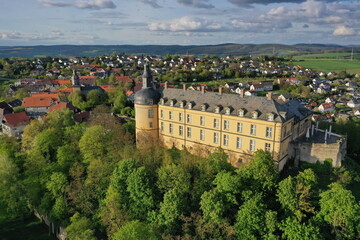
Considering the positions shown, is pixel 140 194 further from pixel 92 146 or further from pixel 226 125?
pixel 226 125

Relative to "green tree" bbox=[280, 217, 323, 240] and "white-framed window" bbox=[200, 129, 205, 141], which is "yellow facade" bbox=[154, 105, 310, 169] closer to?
Answer: "white-framed window" bbox=[200, 129, 205, 141]

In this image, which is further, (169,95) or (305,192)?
(169,95)

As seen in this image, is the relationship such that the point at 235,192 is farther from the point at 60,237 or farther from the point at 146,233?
the point at 60,237

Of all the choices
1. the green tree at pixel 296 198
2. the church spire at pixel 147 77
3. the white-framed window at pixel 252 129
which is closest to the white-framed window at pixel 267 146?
the white-framed window at pixel 252 129

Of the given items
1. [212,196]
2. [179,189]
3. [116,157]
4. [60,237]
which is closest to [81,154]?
[116,157]

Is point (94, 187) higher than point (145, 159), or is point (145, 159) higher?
point (145, 159)

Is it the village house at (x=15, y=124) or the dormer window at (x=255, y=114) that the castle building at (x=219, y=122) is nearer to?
the dormer window at (x=255, y=114)
